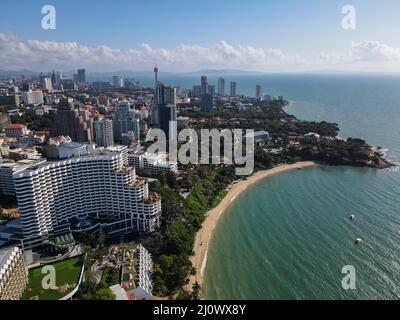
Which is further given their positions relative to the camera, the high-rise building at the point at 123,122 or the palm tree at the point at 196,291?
the high-rise building at the point at 123,122

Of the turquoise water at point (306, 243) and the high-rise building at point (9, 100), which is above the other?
the high-rise building at point (9, 100)

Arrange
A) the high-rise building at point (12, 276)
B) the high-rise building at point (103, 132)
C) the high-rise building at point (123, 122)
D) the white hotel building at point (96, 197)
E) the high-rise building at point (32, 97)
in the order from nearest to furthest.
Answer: the high-rise building at point (12, 276) < the white hotel building at point (96, 197) < the high-rise building at point (103, 132) < the high-rise building at point (123, 122) < the high-rise building at point (32, 97)

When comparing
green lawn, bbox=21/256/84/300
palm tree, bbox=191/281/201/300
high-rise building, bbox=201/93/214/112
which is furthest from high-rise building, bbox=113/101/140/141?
palm tree, bbox=191/281/201/300

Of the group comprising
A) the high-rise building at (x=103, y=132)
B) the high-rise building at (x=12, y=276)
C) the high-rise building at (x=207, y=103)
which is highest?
the high-rise building at (x=207, y=103)

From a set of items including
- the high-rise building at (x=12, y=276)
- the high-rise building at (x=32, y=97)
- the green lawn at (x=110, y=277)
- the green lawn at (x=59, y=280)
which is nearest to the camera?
the high-rise building at (x=12, y=276)

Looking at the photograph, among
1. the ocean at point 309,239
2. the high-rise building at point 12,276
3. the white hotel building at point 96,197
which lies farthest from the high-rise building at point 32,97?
the high-rise building at point 12,276

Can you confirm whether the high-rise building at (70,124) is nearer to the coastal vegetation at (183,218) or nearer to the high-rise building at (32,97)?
the coastal vegetation at (183,218)
